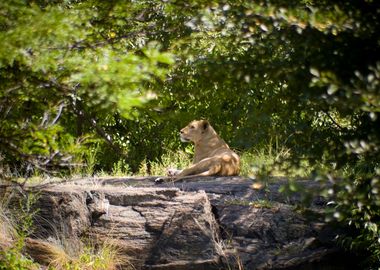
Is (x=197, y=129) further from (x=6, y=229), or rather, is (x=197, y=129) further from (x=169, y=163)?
(x=6, y=229)

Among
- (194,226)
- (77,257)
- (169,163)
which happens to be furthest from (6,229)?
(169,163)

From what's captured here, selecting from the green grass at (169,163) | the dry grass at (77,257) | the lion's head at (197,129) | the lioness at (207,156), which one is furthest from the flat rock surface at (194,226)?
the green grass at (169,163)

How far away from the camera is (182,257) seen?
318 inches

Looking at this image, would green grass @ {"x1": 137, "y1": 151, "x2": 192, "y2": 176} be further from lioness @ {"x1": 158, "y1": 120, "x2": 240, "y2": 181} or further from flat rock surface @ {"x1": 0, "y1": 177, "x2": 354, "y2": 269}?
flat rock surface @ {"x1": 0, "y1": 177, "x2": 354, "y2": 269}

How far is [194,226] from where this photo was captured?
8305 millimetres

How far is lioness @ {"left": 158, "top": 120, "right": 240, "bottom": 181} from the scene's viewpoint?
34.9ft

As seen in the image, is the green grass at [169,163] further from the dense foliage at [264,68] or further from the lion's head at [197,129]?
the dense foliage at [264,68]

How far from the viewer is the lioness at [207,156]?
10641 mm

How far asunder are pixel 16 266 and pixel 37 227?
3.78 feet

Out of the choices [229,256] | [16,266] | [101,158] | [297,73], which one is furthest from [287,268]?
[101,158]

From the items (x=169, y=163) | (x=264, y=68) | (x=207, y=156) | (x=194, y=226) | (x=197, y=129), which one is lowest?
(x=169, y=163)

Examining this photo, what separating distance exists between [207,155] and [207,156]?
2cm

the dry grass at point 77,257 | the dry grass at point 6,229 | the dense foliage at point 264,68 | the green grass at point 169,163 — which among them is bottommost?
the green grass at point 169,163

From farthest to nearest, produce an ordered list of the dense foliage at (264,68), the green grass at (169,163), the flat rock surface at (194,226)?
the green grass at (169,163) < the flat rock surface at (194,226) < the dense foliage at (264,68)
